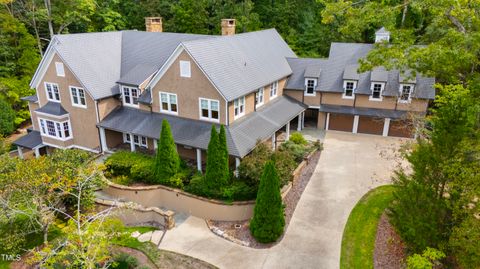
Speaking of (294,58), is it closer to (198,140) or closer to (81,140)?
(198,140)

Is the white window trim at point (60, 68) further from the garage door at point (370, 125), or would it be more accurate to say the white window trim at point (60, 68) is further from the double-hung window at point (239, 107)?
the garage door at point (370, 125)

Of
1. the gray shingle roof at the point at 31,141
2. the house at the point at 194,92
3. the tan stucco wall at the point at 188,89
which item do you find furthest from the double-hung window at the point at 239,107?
the gray shingle roof at the point at 31,141

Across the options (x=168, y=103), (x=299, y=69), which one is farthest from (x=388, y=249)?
(x=299, y=69)

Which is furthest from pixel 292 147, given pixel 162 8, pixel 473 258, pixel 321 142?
pixel 162 8

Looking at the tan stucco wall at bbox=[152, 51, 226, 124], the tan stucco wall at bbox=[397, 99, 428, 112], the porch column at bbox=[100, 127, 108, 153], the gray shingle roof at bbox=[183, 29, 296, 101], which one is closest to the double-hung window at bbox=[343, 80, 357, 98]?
the tan stucco wall at bbox=[397, 99, 428, 112]

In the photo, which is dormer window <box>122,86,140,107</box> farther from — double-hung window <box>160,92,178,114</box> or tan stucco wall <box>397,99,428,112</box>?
tan stucco wall <box>397,99,428,112</box>

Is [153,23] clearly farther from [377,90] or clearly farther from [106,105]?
[377,90]
